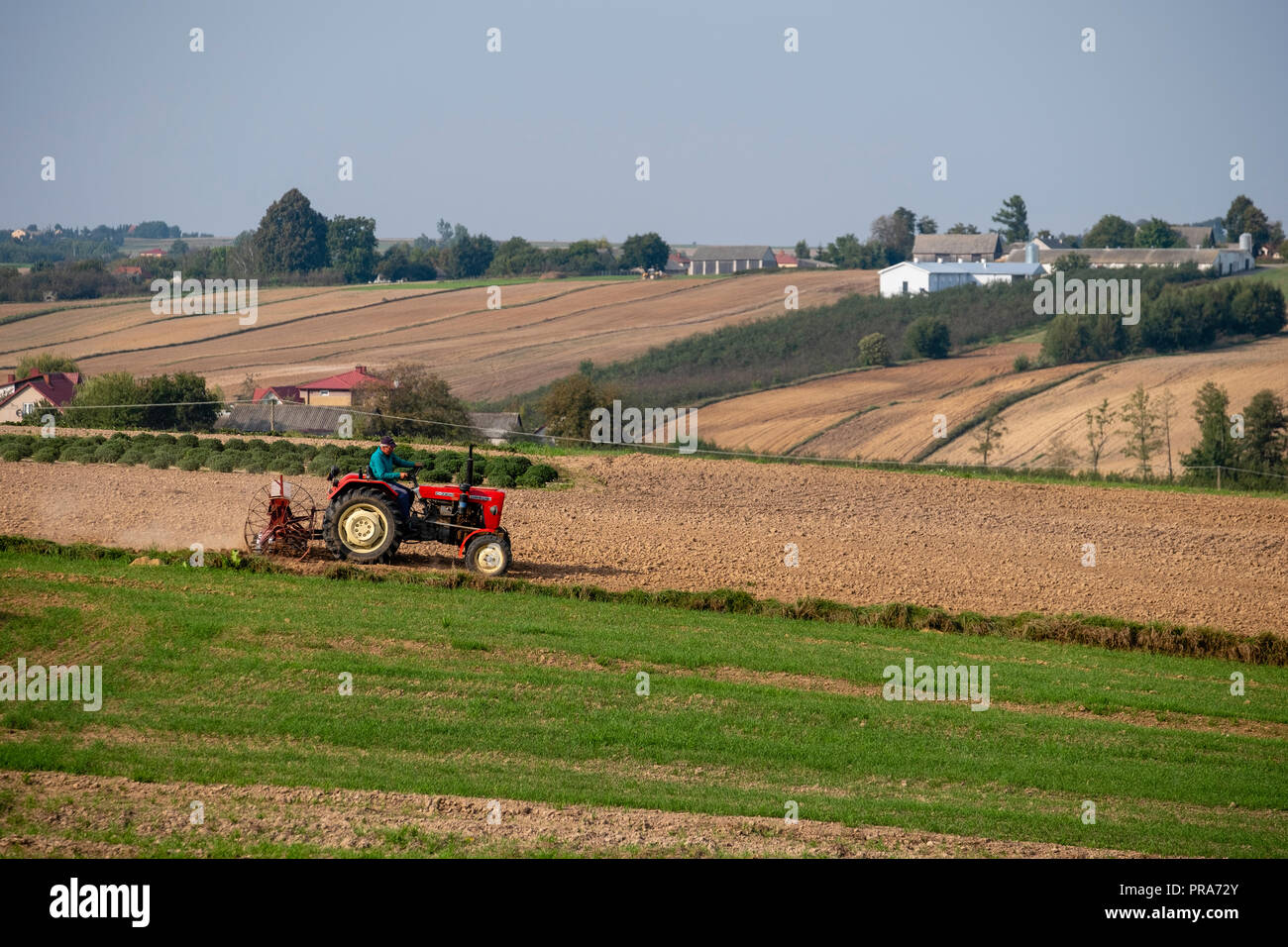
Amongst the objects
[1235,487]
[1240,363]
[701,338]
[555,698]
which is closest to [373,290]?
[701,338]

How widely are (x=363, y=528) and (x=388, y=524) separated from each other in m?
0.45

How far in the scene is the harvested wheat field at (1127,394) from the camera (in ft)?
159

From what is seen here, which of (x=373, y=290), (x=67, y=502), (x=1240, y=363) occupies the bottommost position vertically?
(x=67, y=502)

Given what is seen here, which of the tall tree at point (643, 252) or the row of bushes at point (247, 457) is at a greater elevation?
the tall tree at point (643, 252)

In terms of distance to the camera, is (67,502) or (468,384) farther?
(468,384)

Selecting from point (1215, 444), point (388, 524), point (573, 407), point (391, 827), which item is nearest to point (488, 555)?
point (388, 524)

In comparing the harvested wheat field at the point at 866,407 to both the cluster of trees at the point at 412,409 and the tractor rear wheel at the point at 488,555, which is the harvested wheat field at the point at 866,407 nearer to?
the cluster of trees at the point at 412,409

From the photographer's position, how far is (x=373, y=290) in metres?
104

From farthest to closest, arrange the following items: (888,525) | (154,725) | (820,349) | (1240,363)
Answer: (820,349) < (1240,363) < (888,525) < (154,725)

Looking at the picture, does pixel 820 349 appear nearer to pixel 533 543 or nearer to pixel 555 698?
pixel 533 543

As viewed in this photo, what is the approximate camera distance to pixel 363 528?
1775 centimetres

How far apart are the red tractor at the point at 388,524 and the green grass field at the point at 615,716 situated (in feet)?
3.29

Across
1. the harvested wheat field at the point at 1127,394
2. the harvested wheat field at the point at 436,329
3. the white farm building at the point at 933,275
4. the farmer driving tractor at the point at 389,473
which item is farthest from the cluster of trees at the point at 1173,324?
the farmer driving tractor at the point at 389,473
